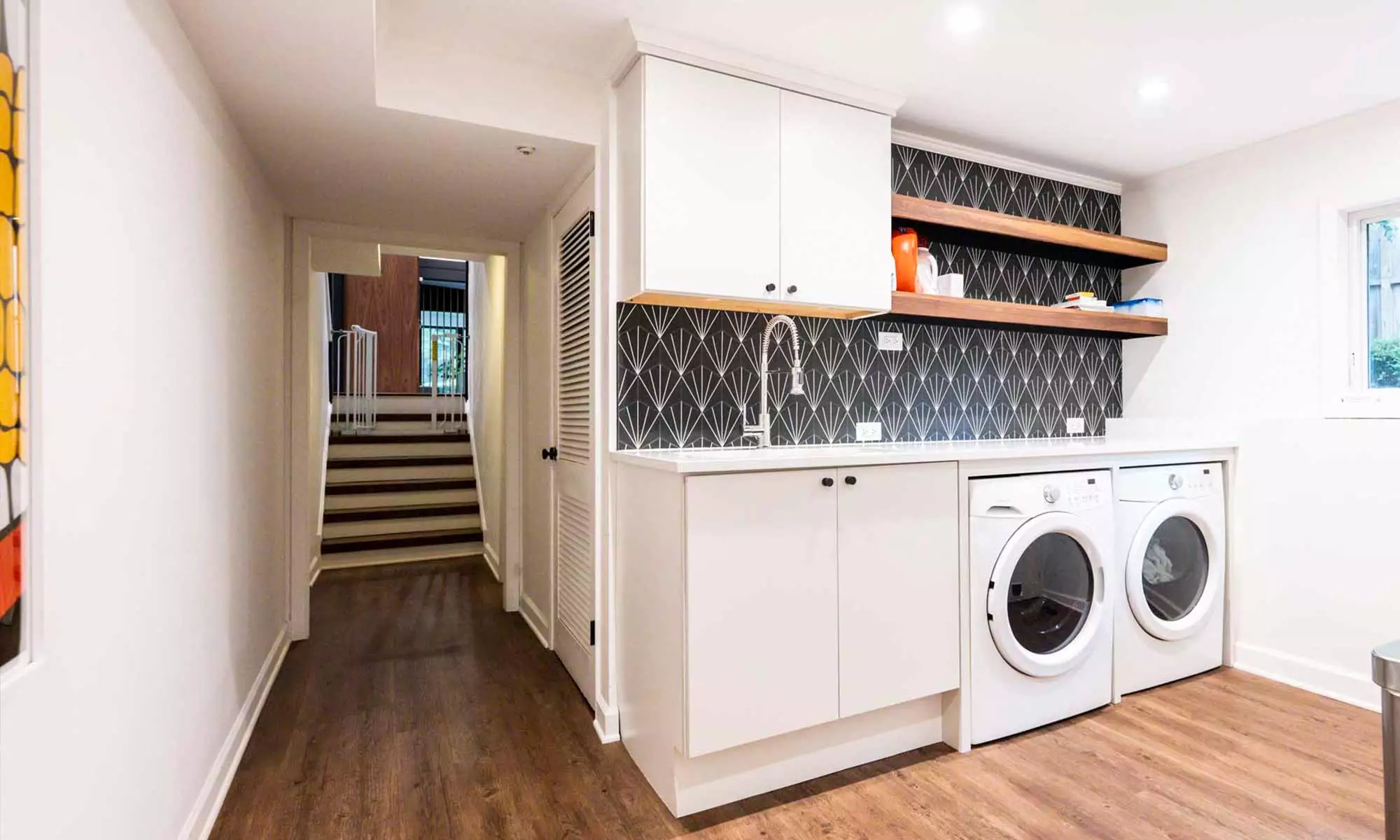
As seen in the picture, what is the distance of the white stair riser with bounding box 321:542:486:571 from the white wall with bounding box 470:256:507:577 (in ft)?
0.74

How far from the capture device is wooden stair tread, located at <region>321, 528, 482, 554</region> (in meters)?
4.77

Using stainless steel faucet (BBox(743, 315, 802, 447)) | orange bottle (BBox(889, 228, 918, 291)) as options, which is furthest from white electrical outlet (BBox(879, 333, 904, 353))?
stainless steel faucet (BBox(743, 315, 802, 447))

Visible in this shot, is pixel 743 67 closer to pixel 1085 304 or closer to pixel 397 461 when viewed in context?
pixel 1085 304

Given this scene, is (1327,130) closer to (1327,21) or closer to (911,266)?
(1327,21)

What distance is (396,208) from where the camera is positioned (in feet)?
9.75

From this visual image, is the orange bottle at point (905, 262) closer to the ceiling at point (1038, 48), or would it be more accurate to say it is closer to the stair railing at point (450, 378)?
the ceiling at point (1038, 48)

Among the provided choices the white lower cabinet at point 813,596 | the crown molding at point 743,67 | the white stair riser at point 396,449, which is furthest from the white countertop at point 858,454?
the white stair riser at point 396,449

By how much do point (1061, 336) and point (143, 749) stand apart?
3.77 metres

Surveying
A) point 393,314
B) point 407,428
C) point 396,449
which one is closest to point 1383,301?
point 396,449

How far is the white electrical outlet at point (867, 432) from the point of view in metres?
2.84

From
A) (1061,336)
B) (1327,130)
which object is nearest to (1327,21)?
(1327,130)

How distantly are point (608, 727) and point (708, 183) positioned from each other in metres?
1.84

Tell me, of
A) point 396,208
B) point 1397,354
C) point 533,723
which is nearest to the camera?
point 533,723

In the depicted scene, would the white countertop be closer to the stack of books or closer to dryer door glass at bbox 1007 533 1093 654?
dryer door glass at bbox 1007 533 1093 654
